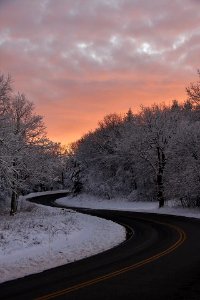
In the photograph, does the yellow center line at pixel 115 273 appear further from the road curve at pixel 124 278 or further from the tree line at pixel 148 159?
the tree line at pixel 148 159

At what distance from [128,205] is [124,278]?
53.2 metres

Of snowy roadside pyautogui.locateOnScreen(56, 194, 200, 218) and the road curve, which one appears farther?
snowy roadside pyautogui.locateOnScreen(56, 194, 200, 218)

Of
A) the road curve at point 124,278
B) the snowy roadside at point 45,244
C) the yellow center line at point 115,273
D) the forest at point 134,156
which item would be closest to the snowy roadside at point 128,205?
the forest at point 134,156

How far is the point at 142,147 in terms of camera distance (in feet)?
184

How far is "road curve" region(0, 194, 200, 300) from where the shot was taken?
10.9 meters

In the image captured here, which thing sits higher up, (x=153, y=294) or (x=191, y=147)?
(x=191, y=147)

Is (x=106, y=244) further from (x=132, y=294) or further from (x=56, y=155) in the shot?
(x=56, y=155)

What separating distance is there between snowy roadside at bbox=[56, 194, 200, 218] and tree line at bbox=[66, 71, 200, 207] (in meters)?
1.30

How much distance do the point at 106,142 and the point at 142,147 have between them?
116 ft

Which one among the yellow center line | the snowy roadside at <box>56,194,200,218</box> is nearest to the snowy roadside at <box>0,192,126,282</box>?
the yellow center line

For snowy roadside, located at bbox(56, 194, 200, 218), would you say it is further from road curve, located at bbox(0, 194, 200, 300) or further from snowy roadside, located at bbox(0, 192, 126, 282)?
road curve, located at bbox(0, 194, 200, 300)

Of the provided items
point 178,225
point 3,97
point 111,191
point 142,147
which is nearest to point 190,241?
point 178,225

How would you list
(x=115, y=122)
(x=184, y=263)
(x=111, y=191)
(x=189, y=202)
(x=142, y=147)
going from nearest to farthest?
(x=184, y=263) < (x=189, y=202) < (x=142, y=147) < (x=111, y=191) < (x=115, y=122)

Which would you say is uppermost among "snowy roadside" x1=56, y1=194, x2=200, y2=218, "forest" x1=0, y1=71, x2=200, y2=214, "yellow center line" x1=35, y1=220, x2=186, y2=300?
"forest" x1=0, y1=71, x2=200, y2=214
